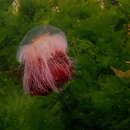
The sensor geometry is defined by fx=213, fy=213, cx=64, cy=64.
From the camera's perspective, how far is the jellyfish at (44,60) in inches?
82.5

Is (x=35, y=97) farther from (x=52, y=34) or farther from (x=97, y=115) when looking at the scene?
(x=52, y=34)

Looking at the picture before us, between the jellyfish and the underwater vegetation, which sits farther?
the jellyfish

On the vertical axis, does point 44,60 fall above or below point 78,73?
above

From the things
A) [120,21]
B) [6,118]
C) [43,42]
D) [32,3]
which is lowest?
[6,118]

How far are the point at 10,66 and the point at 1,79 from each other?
211mm

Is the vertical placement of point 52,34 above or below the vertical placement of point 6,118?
above

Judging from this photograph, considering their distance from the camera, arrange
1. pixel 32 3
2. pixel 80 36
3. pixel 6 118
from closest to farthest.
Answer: pixel 6 118 < pixel 80 36 < pixel 32 3

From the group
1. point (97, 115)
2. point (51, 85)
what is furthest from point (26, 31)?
point (97, 115)

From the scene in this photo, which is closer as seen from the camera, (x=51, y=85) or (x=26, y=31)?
(x=51, y=85)

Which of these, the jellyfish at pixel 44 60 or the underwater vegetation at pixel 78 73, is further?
the jellyfish at pixel 44 60

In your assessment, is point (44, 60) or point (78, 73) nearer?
point (78, 73)

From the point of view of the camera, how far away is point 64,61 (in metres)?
2.21

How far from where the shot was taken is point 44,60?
226cm

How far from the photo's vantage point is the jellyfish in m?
2.10
